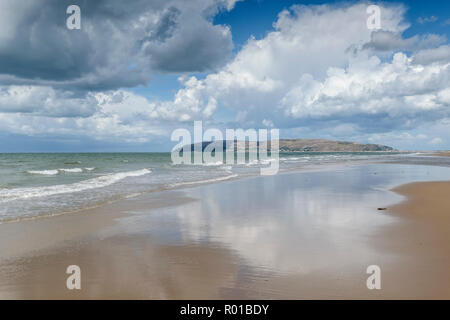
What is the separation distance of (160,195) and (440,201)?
43.1 ft

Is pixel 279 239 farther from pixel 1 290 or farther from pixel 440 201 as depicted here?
pixel 440 201

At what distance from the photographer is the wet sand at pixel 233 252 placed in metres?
5.11

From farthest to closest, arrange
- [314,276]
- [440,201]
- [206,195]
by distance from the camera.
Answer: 1. [206,195]
2. [440,201]
3. [314,276]

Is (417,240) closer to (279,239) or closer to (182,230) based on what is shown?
(279,239)

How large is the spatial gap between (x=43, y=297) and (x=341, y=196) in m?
13.1

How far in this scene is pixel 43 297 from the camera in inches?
196

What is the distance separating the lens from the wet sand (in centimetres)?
511

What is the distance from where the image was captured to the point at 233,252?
23.0 ft

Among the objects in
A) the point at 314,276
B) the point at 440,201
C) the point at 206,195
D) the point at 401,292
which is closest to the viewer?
the point at 401,292
